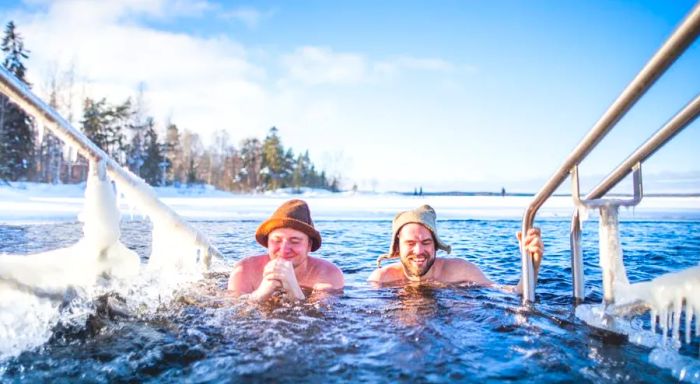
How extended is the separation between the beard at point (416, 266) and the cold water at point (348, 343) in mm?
268

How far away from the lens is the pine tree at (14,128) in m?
26.8

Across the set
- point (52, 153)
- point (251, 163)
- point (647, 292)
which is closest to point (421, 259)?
point (647, 292)

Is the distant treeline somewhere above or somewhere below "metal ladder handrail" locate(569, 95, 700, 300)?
above

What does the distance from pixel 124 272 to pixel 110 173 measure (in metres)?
0.66

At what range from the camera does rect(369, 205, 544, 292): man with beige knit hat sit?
4.33m

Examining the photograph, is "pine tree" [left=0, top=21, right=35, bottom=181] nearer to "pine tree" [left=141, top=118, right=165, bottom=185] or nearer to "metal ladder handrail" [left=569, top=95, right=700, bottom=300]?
"pine tree" [left=141, top=118, right=165, bottom=185]

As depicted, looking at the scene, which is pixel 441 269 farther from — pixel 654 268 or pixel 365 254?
pixel 654 268

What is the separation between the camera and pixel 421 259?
4.41 metres

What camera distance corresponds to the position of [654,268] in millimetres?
6645

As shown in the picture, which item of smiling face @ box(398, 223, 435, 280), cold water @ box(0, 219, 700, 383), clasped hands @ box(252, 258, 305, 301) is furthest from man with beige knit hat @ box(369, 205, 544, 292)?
clasped hands @ box(252, 258, 305, 301)

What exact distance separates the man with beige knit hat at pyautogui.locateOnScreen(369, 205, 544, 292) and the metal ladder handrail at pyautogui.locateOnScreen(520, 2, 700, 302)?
177 cm

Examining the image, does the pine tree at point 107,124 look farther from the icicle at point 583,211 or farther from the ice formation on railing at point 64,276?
the icicle at point 583,211

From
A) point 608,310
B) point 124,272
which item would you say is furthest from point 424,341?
point 124,272

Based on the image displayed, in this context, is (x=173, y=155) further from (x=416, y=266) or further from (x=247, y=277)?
(x=416, y=266)
